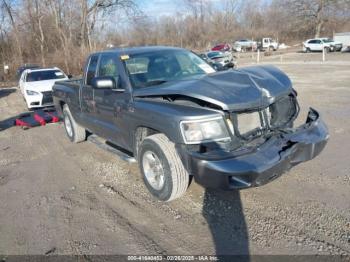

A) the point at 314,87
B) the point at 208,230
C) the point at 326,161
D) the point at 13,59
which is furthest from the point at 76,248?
the point at 13,59

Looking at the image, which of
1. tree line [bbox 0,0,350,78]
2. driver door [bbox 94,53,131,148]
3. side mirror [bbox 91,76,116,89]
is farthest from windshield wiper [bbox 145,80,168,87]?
tree line [bbox 0,0,350,78]

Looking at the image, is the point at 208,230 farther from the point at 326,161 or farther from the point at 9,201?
the point at 9,201

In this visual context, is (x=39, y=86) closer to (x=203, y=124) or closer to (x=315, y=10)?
(x=203, y=124)

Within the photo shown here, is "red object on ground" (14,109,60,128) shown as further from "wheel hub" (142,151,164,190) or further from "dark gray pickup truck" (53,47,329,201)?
"wheel hub" (142,151,164,190)

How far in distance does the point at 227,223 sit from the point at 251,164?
30.2 inches

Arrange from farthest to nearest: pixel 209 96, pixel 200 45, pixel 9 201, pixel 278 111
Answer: pixel 200 45 → pixel 9 201 → pixel 278 111 → pixel 209 96

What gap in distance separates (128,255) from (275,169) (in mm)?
1697

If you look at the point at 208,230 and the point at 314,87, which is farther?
the point at 314,87

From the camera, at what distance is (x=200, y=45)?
182ft

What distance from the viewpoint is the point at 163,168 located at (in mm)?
3730

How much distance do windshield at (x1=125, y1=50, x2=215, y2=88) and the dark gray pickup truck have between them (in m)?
0.01

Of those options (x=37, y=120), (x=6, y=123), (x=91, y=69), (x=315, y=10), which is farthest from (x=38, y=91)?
(x=315, y=10)

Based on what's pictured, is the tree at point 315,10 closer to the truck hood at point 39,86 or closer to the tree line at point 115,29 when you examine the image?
the tree line at point 115,29

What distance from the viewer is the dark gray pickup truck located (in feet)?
10.6
